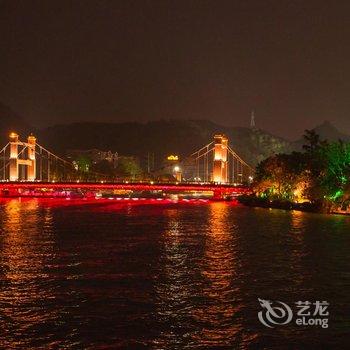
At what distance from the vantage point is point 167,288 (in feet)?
73.9

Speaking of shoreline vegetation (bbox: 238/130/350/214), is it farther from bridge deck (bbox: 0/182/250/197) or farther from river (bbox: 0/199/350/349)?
river (bbox: 0/199/350/349)

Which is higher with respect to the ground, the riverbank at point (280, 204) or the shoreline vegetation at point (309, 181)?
the shoreline vegetation at point (309, 181)

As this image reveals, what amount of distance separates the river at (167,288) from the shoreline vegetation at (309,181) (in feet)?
85.6

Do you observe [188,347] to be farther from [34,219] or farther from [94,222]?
[34,219]

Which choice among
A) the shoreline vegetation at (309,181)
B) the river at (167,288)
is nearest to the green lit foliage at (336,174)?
the shoreline vegetation at (309,181)

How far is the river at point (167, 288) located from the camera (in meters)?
16.4

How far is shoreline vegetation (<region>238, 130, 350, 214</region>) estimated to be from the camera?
6750cm

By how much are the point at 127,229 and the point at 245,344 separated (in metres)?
31.6

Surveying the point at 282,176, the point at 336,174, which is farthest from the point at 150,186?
the point at 336,174

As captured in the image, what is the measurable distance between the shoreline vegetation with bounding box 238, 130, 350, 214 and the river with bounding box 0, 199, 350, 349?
26.1 meters

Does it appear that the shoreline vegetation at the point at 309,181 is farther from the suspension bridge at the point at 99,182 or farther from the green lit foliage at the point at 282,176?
the suspension bridge at the point at 99,182

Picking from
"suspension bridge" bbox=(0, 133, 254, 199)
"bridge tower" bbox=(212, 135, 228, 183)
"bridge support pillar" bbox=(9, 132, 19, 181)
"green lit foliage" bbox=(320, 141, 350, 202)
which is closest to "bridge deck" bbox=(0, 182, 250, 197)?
"suspension bridge" bbox=(0, 133, 254, 199)

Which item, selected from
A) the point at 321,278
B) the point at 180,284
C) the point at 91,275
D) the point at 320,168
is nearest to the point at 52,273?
the point at 91,275

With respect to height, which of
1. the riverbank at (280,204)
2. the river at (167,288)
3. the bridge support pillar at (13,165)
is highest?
the bridge support pillar at (13,165)
